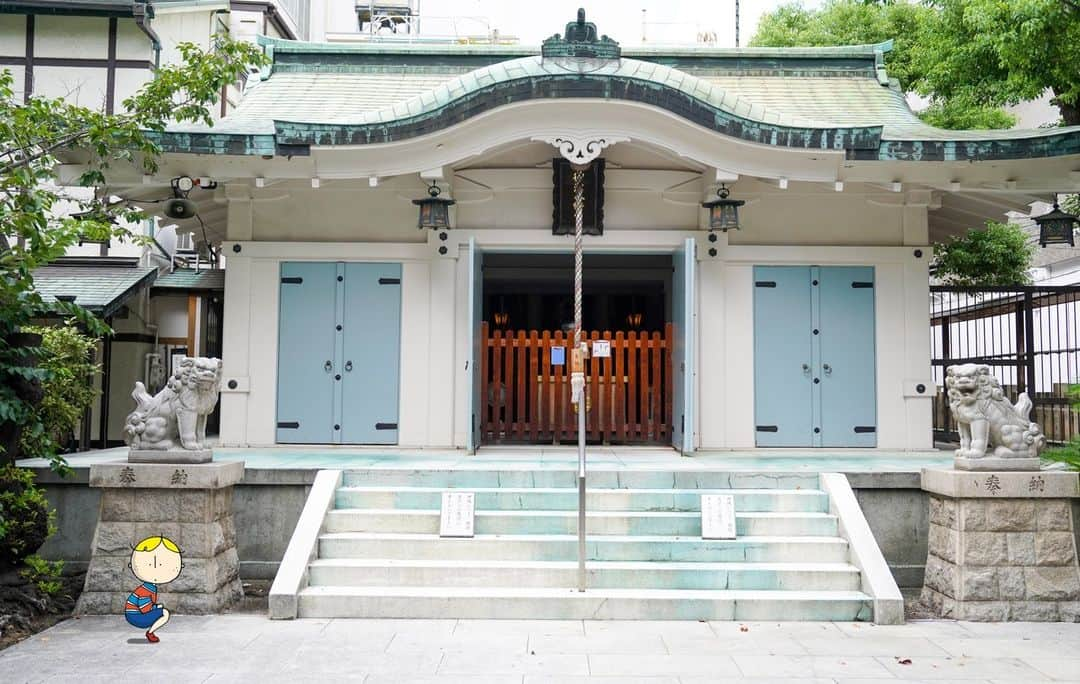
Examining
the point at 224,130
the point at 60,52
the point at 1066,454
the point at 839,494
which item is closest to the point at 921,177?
the point at 1066,454

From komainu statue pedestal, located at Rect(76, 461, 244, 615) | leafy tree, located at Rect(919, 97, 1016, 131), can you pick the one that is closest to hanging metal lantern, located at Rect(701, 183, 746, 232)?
komainu statue pedestal, located at Rect(76, 461, 244, 615)

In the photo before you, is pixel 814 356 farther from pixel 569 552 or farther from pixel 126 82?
pixel 126 82

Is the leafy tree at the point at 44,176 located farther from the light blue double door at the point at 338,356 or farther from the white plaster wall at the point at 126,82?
the white plaster wall at the point at 126,82

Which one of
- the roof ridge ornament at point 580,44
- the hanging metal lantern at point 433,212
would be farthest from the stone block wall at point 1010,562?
the hanging metal lantern at point 433,212

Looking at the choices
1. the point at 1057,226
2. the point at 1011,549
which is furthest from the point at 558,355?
the point at 1057,226

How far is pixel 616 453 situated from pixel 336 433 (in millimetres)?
3337

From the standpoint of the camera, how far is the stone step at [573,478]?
7.18 meters

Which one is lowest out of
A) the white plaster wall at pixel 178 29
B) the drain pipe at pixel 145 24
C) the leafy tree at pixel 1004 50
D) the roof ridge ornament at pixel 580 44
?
the roof ridge ornament at pixel 580 44

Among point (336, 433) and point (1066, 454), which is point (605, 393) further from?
point (1066, 454)

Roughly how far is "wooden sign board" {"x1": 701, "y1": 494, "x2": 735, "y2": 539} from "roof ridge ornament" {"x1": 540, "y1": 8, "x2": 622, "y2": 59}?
453cm

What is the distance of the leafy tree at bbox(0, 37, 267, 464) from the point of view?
18.7 feet

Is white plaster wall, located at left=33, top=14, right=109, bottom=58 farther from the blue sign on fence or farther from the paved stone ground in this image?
the paved stone ground

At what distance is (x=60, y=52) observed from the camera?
1417 cm

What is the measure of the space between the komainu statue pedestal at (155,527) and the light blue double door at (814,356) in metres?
6.23
